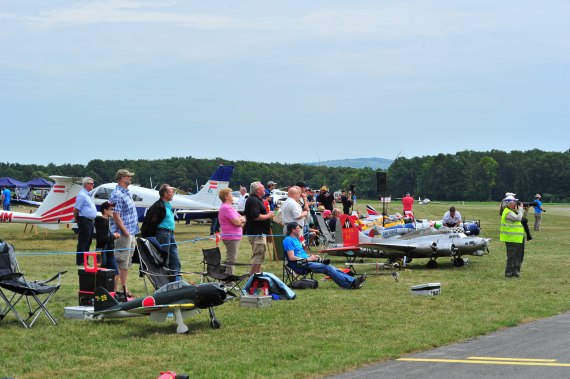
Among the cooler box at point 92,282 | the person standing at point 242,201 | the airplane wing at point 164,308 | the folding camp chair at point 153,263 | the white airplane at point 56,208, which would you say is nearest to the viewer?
the airplane wing at point 164,308

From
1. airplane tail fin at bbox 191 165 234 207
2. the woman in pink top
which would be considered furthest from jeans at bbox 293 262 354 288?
airplane tail fin at bbox 191 165 234 207

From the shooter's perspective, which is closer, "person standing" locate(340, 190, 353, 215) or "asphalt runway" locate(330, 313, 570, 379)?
"asphalt runway" locate(330, 313, 570, 379)

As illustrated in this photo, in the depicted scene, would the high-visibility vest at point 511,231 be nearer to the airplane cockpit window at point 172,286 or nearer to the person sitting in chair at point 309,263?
the person sitting in chair at point 309,263

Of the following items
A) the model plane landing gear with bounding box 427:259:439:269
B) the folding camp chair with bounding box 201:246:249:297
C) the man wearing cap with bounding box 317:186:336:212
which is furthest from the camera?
the man wearing cap with bounding box 317:186:336:212

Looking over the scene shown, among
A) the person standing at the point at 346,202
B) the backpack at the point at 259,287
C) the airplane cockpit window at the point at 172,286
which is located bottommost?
the backpack at the point at 259,287

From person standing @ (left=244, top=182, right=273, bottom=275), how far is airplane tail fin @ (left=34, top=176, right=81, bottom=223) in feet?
41.7

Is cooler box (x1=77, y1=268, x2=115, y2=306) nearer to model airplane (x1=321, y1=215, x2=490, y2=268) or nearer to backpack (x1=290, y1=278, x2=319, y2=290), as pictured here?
backpack (x1=290, y1=278, x2=319, y2=290)

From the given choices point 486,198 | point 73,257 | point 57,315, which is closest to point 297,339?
point 57,315

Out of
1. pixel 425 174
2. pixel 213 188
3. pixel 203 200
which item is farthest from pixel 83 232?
pixel 425 174

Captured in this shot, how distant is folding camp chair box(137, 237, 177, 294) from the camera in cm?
1150

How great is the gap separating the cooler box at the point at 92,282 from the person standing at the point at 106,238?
96cm

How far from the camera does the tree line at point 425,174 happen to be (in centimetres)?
12475

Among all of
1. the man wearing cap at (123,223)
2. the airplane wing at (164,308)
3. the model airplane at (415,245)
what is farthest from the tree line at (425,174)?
the airplane wing at (164,308)

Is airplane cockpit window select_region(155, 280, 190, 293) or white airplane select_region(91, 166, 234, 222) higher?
white airplane select_region(91, 166, 234, 222)
